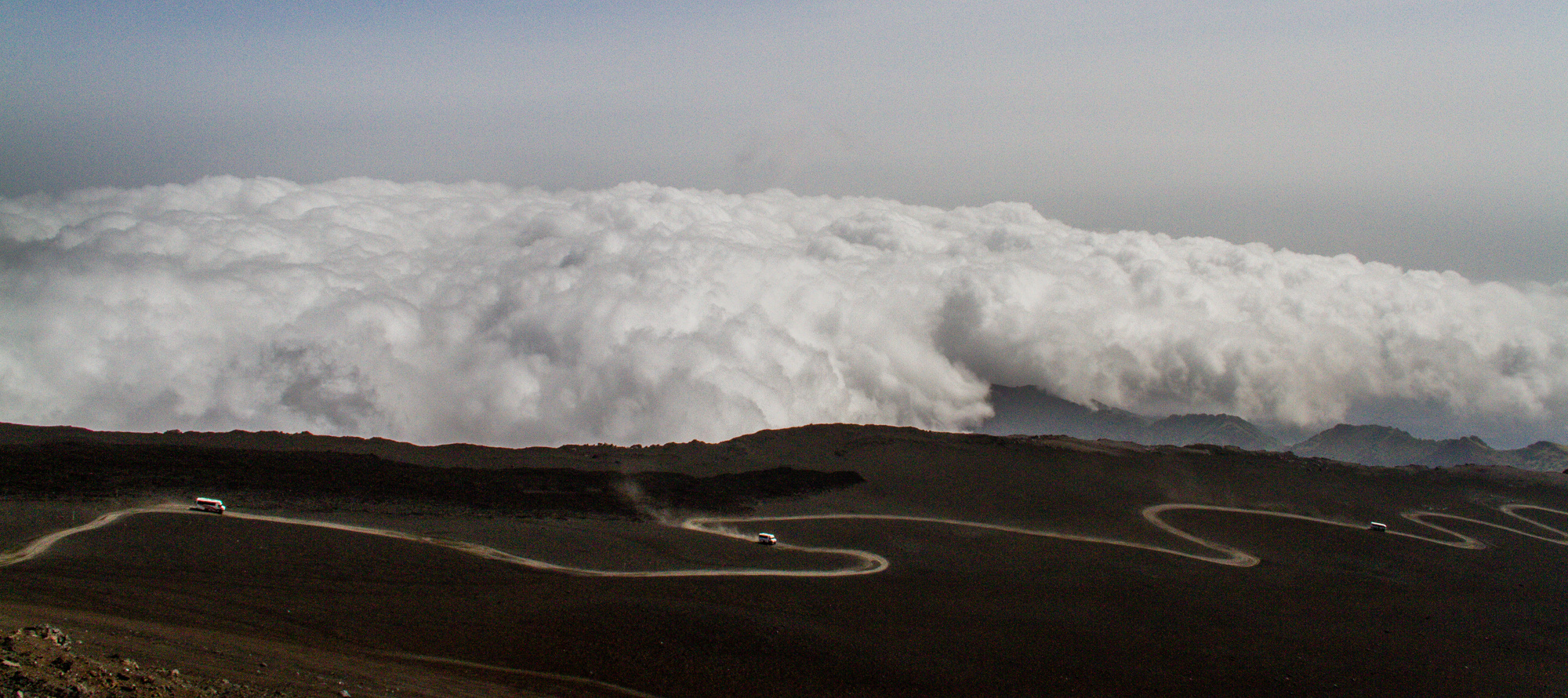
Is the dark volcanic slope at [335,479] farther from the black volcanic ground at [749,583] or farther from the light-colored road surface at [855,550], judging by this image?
the light-colored road surface at [855,550]

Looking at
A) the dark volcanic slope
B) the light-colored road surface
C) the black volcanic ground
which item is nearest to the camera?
the black volcanic ground

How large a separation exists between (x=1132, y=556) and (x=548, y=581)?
29779 mm

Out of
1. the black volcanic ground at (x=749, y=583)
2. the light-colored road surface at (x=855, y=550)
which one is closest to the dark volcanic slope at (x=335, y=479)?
the black volcanic ground at (x=749, y=583)

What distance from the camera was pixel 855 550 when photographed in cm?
4959

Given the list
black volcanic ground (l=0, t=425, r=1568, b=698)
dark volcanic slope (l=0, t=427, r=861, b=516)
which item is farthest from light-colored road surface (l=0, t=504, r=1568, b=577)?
dark volcanic slope (l=0, t=427, r=861, b=516)

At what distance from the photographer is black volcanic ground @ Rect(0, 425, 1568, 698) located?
30688 millimetres

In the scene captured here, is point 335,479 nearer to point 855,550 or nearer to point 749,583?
point 749,583

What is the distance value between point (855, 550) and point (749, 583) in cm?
1014

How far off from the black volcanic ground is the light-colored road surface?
40.5 inches

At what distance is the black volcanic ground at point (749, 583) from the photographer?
3069cm

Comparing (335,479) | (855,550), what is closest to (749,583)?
(855,550)

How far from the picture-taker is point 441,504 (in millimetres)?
51875

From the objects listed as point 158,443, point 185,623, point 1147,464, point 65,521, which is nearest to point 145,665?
point 185,623

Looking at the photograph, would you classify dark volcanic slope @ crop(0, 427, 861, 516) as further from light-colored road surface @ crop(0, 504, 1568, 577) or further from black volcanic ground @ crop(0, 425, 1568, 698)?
light-colored road surface @ crop(0, 504, 1568, 577)
